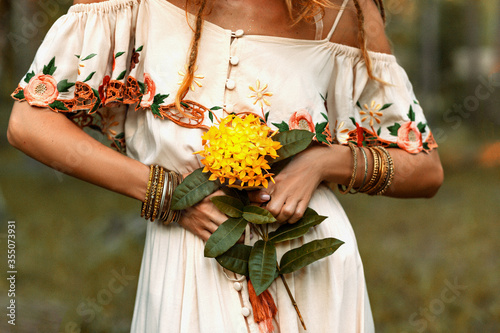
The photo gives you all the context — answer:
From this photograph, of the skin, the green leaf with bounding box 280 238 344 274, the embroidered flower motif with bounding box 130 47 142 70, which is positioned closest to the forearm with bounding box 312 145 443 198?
the skin

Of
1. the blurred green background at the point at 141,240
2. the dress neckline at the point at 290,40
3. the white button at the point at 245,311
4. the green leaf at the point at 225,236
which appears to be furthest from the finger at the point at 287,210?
the blurred green background at the point at 141,240

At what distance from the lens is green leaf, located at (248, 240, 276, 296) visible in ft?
4.26

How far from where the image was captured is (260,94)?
150cm

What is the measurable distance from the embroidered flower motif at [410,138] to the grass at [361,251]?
9.00 feet

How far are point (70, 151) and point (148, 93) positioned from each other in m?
0.25

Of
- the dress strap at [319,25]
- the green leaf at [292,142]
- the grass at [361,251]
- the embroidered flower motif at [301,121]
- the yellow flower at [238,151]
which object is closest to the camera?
the yellow flower at [238,151]

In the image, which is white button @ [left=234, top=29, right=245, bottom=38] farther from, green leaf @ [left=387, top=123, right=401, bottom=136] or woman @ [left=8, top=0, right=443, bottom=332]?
green leaf @ [left=387, top=123, right=401, bottom=136]

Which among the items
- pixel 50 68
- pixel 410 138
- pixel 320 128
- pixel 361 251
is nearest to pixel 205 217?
pixel 320 128

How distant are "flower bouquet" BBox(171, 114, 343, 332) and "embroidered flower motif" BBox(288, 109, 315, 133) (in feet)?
0.35

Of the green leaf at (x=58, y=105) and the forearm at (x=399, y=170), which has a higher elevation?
the green leaf at (x=58, y=105)

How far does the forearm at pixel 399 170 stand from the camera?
1579 millimetres

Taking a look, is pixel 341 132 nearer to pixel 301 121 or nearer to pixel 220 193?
pixel 301 121

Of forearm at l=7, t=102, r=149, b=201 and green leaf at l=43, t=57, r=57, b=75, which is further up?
green leaf at l=43, t=57, r=57, b=75

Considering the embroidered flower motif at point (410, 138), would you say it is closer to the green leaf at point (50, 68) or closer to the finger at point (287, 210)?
the finger at point (287, 210)
